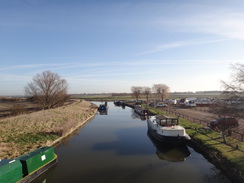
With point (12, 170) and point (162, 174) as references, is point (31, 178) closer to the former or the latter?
point (12, 170)

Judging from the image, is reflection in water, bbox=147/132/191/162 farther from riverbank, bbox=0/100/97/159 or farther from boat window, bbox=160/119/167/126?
riverbank, bbox=0/100/97/159

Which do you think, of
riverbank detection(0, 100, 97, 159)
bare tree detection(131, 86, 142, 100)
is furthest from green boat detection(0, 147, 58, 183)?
bare tree detection(131, 86, 142, 100)

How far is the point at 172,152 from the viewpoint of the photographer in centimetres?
2072

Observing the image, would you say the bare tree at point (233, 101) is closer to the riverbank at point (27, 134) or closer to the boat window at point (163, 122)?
the boat window at point (163, 122)

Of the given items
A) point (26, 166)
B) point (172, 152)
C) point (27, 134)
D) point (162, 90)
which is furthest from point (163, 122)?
point (162, 90)

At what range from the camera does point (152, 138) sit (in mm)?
26844

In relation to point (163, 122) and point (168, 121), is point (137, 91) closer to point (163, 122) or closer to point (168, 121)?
point (163, 122)

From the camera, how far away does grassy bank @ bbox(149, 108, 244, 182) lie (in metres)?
13.6

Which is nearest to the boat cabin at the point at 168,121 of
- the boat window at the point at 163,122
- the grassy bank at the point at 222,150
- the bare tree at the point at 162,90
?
the boat window at the point at 163,122

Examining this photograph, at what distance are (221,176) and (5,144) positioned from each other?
20.7 m

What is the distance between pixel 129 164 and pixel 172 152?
6.09m

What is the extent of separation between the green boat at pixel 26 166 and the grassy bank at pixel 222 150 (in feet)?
48.5

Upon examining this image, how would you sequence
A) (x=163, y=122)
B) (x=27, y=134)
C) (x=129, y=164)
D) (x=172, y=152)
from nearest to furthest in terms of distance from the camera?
1. (x=129, y=164)
2. (x=172, y=152)
3. (x=27, y=134)
4. (x=163, y=122)

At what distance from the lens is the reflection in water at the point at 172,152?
1903 cm
